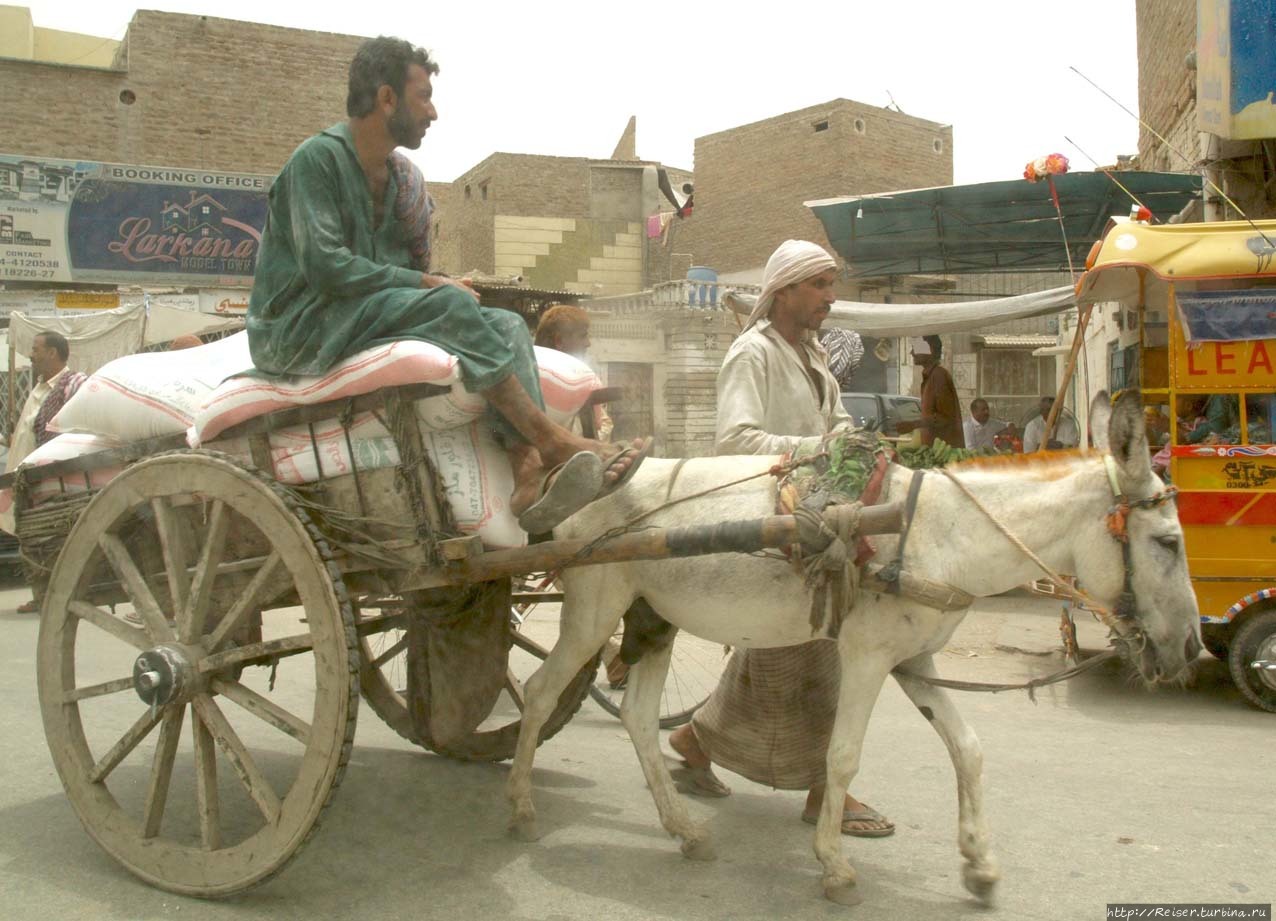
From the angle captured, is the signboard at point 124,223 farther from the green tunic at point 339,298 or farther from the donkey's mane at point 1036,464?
the donkey's mane at point 1036,464

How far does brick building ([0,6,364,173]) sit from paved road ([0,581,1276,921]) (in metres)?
18.4

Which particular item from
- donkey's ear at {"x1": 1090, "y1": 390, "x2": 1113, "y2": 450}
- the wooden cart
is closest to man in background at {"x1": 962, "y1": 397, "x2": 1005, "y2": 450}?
donkey's ear at {"x1": 1090, "y1": 390, "x2": 1113, "y2": 450}

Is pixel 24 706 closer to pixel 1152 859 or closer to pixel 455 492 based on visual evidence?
pixel 455 492

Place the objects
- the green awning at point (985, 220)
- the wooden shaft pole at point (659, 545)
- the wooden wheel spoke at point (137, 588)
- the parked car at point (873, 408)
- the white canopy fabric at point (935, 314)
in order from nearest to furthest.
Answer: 1. the wooden shaft pole at point (659, 545)
2. the wooden wheel spoke at point (137, 588)
3. the white canopy fabric at point (935, 314)
4. the green awning at point (985, 220)
5. the parked car at point (873, 408)

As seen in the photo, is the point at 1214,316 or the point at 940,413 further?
the point at 940,413

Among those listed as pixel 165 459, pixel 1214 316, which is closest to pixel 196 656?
pixel 165 459

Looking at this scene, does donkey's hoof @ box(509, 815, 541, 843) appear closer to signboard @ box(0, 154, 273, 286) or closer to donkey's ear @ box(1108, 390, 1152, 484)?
donkey's ear @ box(1108, 390, 1152, 484)

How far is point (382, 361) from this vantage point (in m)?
3.30

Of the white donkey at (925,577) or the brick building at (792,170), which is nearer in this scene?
the white donkey at (925,577)

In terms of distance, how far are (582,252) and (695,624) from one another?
26.1 metres

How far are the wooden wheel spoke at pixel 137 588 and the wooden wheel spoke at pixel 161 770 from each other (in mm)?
252

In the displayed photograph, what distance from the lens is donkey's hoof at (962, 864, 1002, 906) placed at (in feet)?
11.3

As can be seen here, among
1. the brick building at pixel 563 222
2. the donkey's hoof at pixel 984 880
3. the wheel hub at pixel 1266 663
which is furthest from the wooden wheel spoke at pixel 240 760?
the brick building at pixel 563 222

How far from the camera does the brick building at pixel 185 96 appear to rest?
814 inches
